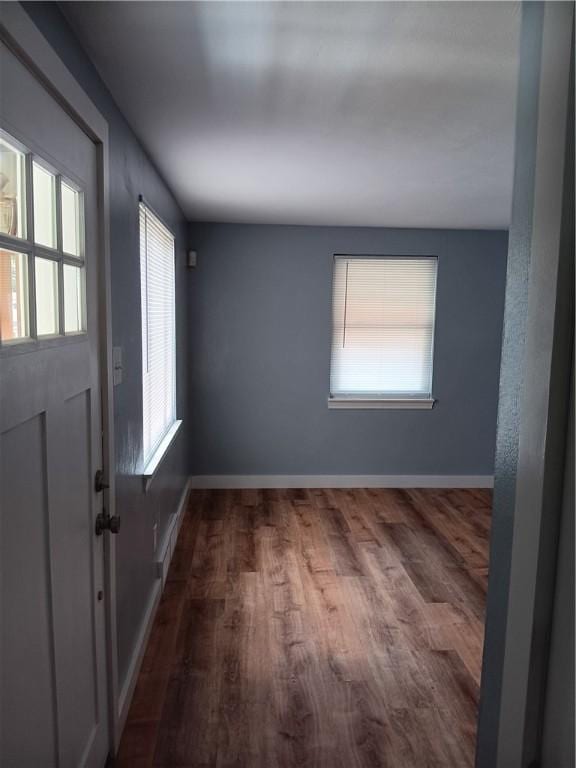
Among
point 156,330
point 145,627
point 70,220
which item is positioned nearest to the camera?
point 70,220

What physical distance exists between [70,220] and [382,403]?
3.81m

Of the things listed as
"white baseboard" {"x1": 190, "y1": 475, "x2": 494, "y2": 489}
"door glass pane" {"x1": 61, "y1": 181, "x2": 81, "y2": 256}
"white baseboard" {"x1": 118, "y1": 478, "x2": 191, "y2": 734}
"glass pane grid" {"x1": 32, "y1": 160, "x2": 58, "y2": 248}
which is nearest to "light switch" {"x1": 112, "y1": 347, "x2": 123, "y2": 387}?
"door glass pane" {"x1": 61, "y1": 181, "x2": 81, "y2": 256}

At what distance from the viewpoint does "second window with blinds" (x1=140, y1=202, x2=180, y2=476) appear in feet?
8.91

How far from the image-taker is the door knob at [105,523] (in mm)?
1680

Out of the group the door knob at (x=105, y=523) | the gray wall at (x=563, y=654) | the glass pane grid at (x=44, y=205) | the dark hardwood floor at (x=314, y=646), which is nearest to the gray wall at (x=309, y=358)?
the dark hardwood floor at (x=314, y=646)

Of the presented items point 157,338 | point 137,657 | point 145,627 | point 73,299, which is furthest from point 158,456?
point 73,299

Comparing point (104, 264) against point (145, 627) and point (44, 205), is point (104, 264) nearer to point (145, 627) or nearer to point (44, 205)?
point (44, 205)

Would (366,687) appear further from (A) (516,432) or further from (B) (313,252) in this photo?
(B) (313,252)

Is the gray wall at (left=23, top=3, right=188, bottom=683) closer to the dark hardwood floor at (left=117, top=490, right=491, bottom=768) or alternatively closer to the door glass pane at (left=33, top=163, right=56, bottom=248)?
the dark hardwood floor at (left=117, top=490, right=491, bottom=768)

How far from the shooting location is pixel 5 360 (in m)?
1.01

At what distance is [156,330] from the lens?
314 cm

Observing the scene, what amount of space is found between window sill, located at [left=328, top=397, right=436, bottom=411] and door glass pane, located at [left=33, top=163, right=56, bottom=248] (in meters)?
3.75

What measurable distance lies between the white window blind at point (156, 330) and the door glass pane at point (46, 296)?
130 centimetres

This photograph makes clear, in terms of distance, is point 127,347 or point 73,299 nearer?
point 73,299
